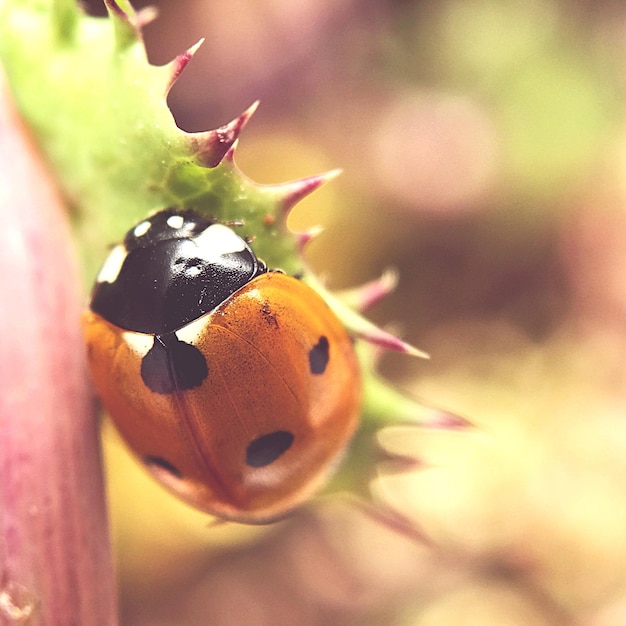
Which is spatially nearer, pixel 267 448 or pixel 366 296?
pixel 267 448

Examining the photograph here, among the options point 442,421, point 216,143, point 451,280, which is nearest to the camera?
point 216,143

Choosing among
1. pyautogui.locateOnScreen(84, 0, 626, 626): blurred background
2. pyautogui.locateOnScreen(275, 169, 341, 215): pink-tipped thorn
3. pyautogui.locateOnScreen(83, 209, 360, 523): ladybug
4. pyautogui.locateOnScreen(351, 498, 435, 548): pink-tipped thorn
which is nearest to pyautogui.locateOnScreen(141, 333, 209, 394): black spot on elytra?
pyautogui.locateOnScreen(83, 209, 360, 523): ladybug

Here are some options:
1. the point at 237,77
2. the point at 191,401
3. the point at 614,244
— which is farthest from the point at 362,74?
the point at 191,401

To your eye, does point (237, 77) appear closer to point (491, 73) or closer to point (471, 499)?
point (491, 73)

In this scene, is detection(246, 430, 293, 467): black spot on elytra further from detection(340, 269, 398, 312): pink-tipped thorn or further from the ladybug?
detection(340, 269, 398, 312): pink-tipped thorn

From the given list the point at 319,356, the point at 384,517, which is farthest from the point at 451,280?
the point at 319,356

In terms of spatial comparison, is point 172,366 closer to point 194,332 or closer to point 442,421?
point 194,332
